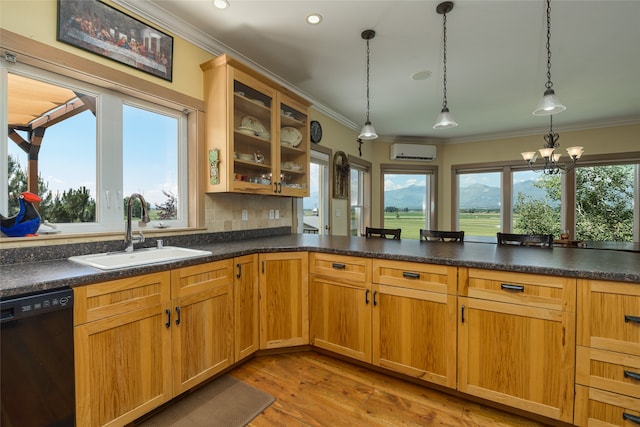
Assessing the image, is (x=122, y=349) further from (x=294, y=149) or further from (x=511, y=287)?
(x=294, y=149)

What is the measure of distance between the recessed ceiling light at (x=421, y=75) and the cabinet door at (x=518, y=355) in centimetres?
243

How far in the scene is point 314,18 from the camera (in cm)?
217

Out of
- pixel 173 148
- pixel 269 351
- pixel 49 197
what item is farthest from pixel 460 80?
pixel 49 197

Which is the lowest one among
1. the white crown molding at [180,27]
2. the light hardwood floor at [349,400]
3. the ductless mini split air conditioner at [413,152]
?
the light hardwood floor at [349,400]

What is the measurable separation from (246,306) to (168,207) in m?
1.05

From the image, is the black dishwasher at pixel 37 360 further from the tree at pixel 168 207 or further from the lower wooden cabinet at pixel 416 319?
the lower wooden cabinet at pixel 416 319

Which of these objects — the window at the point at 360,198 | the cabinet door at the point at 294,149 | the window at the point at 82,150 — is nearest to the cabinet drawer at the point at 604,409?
the cabinet door at the point at 294,149

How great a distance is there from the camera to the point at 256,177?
9.10ft

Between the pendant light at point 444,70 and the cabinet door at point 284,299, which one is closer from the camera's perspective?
the pendant light at point 444,70

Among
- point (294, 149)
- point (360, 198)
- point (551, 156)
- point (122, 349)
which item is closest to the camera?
point (122, 349)

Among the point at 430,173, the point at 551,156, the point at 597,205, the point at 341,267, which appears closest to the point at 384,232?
the point at 341,267

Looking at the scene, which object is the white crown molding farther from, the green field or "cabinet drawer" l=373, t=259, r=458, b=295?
the green field

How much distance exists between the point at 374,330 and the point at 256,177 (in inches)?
68.4

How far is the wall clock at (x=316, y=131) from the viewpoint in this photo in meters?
3.67
